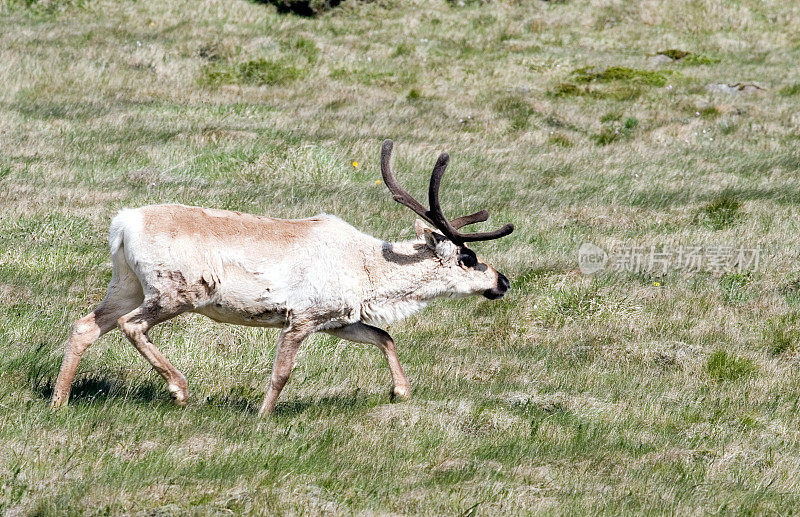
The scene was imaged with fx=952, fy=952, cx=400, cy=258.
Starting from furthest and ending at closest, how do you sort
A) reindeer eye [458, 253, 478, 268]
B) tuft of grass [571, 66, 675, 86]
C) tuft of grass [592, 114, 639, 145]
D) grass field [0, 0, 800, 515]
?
tuft of grass [571, 66, 675, 86], tuft of grass [592, 114, 639, 145], reindeer eye [458, 253, 478, 268], grass field [0, 0, 800, 515]

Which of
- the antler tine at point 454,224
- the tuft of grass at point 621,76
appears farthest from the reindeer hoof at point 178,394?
the tuft of grass at point 621,76

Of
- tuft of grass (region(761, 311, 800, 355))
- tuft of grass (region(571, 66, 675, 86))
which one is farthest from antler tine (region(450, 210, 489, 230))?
tuft of grass (region(571, 66, 675, 86))

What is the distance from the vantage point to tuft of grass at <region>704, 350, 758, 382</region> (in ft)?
28.9

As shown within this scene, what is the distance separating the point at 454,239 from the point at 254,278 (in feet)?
5.67

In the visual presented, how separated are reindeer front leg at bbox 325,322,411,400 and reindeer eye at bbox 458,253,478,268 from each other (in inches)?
34.2

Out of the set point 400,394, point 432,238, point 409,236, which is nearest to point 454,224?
point 432,238

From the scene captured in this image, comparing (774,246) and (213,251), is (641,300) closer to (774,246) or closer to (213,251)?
(774,246)

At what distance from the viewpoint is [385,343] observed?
782 cm

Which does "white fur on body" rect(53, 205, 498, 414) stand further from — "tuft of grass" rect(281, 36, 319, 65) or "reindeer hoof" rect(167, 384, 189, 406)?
"tuft of grass" rect(281, 36, 319, 65)

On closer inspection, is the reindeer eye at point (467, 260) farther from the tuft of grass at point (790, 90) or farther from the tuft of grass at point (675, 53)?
the tuft of grass at point (675, 53)

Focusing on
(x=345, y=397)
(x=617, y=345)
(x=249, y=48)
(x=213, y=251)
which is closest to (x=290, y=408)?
(x=345, y=397)

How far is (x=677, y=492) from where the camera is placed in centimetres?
599

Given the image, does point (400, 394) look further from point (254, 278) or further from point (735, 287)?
point (735, 287)

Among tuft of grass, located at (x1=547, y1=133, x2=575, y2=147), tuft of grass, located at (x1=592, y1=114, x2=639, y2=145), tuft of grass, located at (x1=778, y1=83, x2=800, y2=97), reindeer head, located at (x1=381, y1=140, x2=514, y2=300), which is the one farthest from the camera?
tuft of grass, located at (x1=778, y1=83, x2=800, y2=97)
